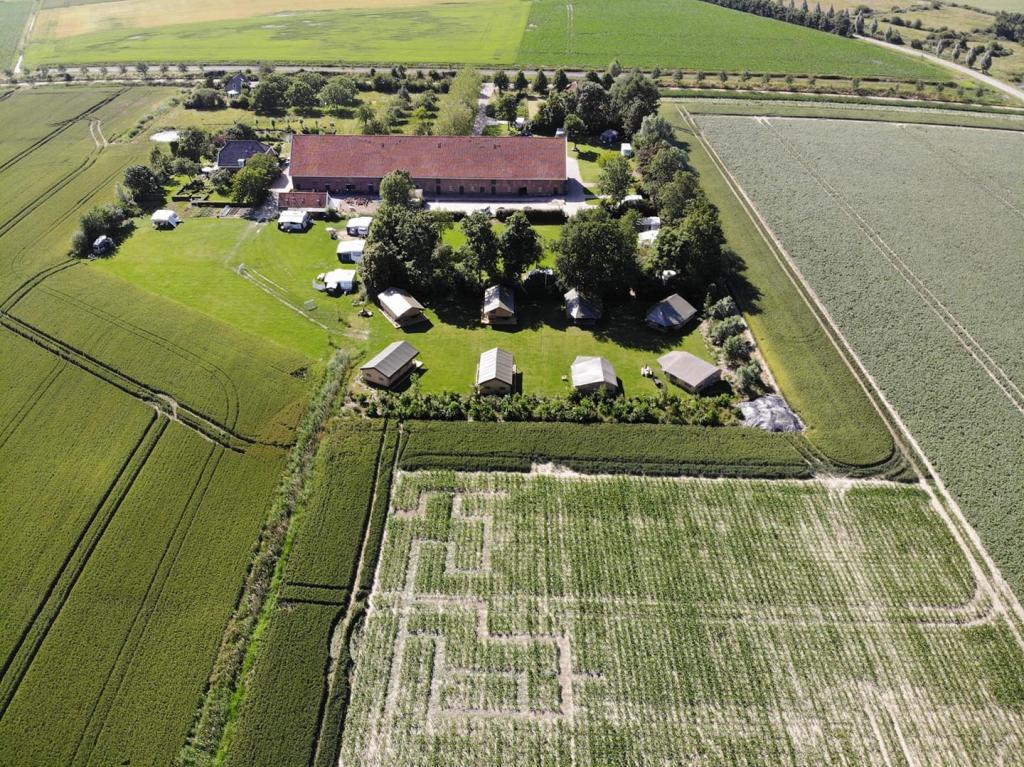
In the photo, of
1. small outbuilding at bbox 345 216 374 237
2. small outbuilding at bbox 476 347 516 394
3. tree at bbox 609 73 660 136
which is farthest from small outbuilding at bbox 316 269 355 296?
tree at bbox 609 73 660 136

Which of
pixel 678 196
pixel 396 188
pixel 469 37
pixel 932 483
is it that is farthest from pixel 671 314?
pixel 469 37

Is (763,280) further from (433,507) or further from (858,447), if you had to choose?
(433,507)

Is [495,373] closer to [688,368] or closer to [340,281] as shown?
[688,368]

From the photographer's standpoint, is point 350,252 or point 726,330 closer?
point 726,330

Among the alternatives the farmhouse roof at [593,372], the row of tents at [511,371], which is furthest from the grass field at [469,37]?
the farmhouse roof at [593,372]

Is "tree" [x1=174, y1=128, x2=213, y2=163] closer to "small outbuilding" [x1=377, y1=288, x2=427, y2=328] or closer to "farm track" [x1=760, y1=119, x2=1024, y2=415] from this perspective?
"small outbuilding" [x1=377, y1=288, x2=427, y2=328]

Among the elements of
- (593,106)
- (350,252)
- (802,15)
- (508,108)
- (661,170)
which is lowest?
(350,252)

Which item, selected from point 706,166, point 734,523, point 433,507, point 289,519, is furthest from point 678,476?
point 706,166
